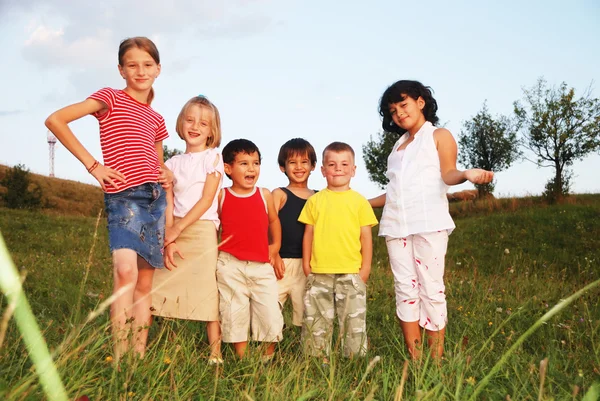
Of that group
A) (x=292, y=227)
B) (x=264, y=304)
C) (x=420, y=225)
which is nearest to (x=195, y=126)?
(x=292, y=227)

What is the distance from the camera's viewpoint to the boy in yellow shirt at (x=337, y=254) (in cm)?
418

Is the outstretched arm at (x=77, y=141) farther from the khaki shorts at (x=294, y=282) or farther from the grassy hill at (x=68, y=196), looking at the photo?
the grassy hill at (x=68, y=196)

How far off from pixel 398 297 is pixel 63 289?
15.1ft

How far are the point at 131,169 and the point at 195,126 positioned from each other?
2.26 ft

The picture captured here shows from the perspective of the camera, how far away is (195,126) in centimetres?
413

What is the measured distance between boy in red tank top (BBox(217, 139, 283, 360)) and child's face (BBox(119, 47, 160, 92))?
2.70 feet

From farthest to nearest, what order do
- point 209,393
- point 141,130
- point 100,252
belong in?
1. point 100,252
2. point 141,130
3. point 209,393

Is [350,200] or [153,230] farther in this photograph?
[350,200]

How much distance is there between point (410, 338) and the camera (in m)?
4.17

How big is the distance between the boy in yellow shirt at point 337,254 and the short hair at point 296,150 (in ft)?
0.48

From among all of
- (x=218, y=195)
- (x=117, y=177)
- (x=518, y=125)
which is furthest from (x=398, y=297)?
(x=518, y=125)

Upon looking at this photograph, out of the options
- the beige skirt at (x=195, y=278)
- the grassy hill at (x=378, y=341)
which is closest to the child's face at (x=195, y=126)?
the beige skirt at (x=195, y=278)

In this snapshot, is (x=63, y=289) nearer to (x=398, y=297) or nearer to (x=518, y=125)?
(x=398, y=297)

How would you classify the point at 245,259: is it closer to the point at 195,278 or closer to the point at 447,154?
the point at 195,278
